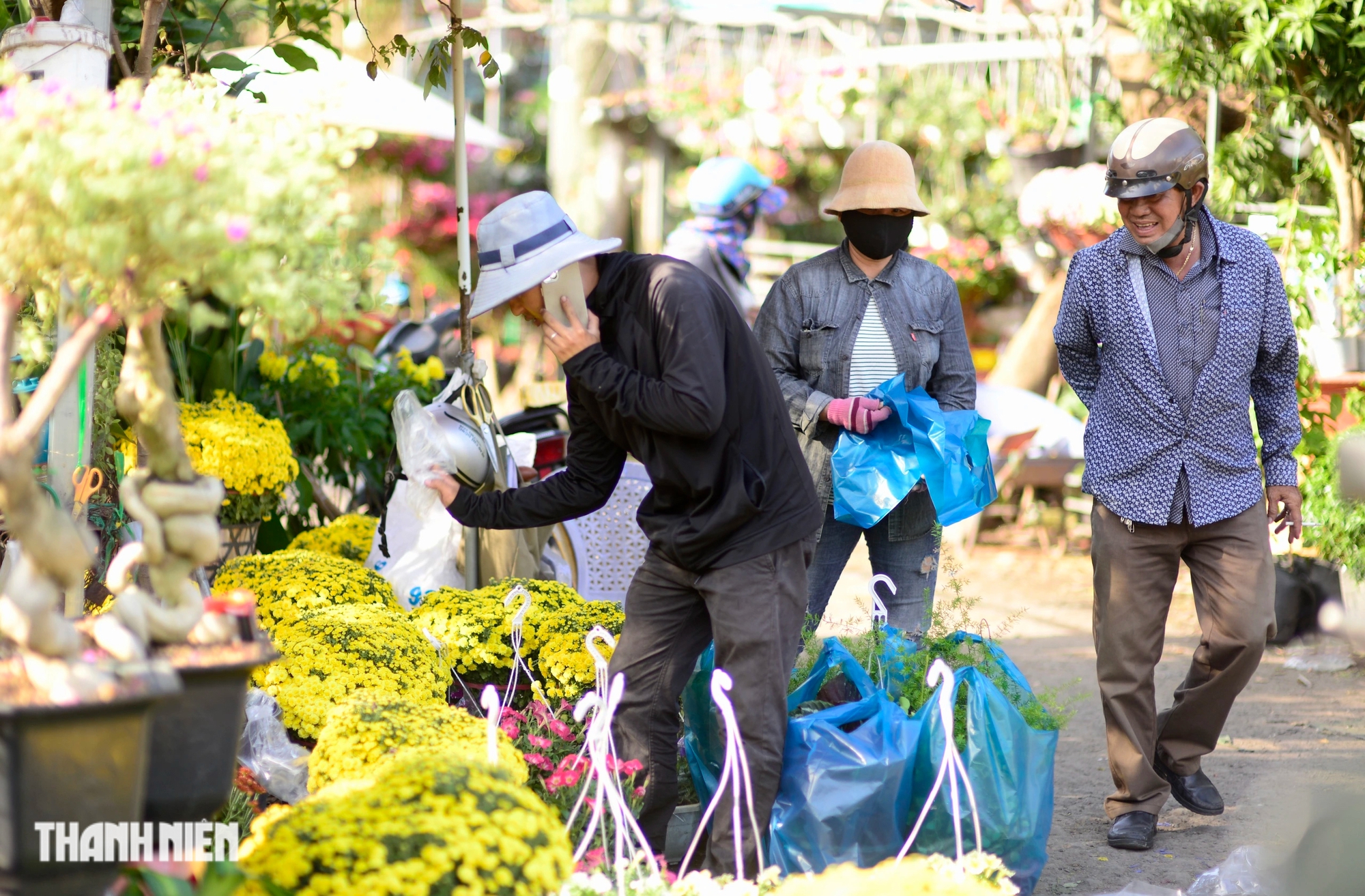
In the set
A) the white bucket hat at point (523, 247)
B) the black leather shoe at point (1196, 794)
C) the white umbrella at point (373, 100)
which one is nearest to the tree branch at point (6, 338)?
the white bucket hat at point (523, 247)

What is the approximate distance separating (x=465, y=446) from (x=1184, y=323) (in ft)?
5.89

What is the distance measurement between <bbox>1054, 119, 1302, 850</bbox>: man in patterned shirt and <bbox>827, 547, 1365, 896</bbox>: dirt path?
121mm

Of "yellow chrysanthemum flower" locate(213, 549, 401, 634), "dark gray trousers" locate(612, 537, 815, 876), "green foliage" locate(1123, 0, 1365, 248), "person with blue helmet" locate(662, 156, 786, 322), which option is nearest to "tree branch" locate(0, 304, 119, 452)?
→ "dark gray trousers" locate(612, 537, 815, 876)

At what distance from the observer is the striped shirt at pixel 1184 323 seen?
318 centimetres

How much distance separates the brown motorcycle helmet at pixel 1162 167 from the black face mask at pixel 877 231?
1.82ft

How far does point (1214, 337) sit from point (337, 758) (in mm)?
2262

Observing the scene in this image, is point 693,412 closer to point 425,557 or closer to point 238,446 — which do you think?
point 425,557

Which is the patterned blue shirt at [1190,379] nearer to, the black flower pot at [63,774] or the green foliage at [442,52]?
the green foliage at [442,52]

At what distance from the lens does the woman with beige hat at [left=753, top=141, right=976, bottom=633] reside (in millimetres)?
3436

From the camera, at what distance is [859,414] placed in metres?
3.30

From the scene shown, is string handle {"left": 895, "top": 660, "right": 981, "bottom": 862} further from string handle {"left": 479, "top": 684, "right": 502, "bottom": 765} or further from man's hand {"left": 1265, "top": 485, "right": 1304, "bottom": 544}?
man's hand {"left": 1265, "top": 485, "right": 1304, "bottom": 544}

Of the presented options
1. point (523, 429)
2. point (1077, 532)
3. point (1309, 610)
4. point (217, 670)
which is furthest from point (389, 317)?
point (217, 670)

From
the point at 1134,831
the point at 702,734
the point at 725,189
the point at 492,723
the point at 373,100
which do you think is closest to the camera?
the point at 492,723

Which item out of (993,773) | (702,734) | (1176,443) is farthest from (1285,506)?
(702,734)
